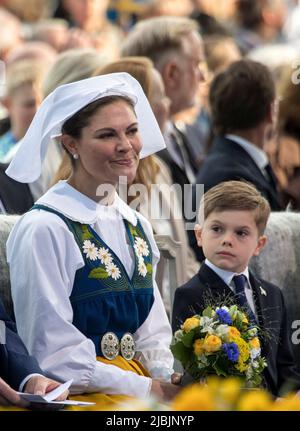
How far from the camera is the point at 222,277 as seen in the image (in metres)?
4.96

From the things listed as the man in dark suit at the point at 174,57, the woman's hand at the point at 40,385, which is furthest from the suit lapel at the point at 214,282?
the man in dark suit at the point at 174,57

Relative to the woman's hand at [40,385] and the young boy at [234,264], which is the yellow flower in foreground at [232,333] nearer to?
the young boy at [234,264]

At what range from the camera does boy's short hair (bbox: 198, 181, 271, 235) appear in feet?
16.3

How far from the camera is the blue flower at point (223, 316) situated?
4.43m

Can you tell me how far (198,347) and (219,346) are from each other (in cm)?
8

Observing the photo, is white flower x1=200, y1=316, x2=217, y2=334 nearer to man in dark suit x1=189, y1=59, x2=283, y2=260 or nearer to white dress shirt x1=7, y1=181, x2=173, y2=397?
white dress shirt x1=7, y1=181, x2=173, y2=397

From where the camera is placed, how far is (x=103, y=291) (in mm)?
4531

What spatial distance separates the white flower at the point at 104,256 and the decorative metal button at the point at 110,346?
27 centimetres

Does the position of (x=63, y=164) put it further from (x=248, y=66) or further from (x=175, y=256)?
(x=248, y=66)

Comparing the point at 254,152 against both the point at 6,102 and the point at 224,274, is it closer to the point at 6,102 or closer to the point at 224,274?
the point at 6,102

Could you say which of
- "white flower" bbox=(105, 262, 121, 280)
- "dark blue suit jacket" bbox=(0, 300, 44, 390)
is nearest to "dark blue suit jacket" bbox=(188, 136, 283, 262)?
"white flower" bbox=(105, 262, 121, 280)

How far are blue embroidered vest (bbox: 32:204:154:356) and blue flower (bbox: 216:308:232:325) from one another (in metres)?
0.37

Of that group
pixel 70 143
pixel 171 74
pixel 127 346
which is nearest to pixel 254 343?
pixel 127 346
